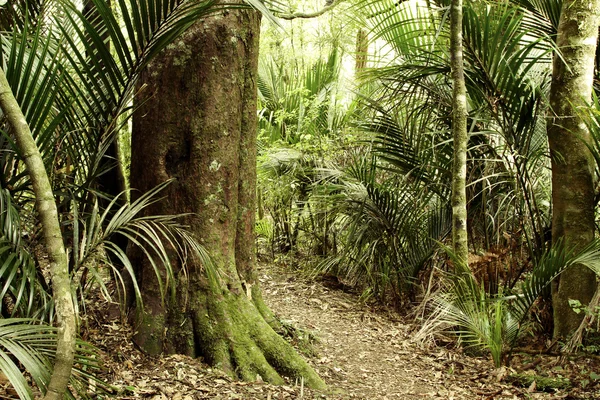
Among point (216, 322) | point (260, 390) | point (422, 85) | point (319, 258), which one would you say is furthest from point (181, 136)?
point (319, 258)

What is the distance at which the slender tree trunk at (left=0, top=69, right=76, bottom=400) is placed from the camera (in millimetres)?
1770

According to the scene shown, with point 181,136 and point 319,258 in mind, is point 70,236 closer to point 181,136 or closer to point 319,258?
point 181,136

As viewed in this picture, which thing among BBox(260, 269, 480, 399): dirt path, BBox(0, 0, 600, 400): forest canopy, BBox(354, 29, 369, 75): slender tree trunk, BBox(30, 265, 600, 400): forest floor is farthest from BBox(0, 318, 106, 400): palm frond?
BBox(354, 29, 369, 75): slender tree trunk

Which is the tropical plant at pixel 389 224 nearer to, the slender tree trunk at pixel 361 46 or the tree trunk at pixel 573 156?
the slender tree trunk at pixel 361 46

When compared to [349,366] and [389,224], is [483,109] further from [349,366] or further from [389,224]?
[349,366]

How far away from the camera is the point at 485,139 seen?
5.04 m

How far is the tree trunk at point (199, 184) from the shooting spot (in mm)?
3100

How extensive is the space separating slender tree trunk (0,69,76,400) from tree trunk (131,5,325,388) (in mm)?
1206

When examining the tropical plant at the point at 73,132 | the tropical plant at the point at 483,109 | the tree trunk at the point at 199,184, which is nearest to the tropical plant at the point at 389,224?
the tropical plant at the point at 483,109

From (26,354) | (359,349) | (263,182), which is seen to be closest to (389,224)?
(359,349)

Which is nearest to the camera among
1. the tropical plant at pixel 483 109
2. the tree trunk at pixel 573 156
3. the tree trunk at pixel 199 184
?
the tree trunk at pixel 199 184

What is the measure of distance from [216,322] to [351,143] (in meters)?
3.48

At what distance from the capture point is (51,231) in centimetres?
185

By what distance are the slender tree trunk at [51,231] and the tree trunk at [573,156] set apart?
359 cm
